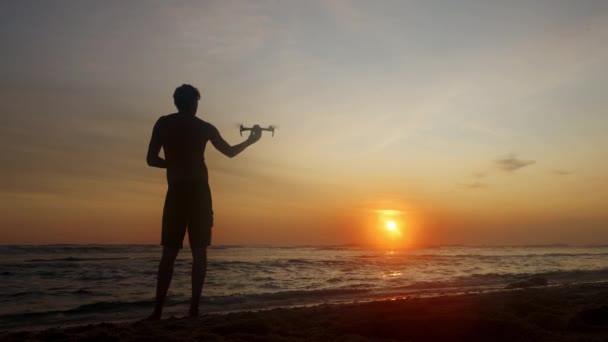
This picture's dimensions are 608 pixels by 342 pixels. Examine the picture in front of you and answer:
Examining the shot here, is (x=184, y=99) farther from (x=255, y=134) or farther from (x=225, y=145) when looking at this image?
(x=255, y=134)

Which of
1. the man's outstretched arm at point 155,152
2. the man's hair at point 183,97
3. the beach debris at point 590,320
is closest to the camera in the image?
the beach debris at point 590,320

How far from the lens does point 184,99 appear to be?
489 cm

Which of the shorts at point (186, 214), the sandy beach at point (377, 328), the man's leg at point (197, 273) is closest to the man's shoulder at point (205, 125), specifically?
the shorts at point (186, 214)

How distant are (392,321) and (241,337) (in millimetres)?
1252

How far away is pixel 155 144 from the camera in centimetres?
480

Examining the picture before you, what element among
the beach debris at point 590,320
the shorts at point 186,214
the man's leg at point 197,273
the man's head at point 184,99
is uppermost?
the man's head at point 184,99

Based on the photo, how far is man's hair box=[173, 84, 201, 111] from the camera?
4.88m

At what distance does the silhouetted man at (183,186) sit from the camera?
4.71m

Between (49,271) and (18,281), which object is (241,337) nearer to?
(18,281)

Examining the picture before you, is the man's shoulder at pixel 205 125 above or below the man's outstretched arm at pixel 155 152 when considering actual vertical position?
above

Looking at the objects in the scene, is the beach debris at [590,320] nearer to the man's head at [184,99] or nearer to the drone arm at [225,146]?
the drone arm at [225,146]

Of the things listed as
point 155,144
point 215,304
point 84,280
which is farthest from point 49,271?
point 155,144

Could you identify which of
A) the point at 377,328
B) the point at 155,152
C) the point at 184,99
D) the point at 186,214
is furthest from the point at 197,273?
the point at 377,328

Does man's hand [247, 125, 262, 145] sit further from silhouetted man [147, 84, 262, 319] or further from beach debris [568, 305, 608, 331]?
beach debris [568, 305, 608, 331]
